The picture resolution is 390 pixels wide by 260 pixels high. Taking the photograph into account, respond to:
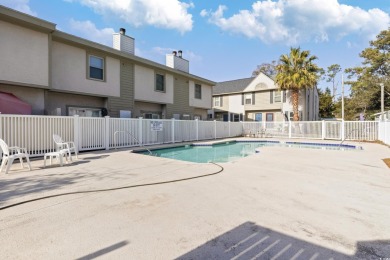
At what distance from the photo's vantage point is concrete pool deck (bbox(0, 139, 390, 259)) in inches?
94.2

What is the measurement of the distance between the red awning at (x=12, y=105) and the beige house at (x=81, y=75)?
550mm

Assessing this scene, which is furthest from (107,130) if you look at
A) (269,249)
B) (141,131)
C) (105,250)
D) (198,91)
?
(198,91)

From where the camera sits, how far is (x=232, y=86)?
96.5 feet

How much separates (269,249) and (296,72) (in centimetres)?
2215

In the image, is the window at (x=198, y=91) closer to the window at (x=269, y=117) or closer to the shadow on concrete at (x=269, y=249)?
the window at (x=269, y=117)

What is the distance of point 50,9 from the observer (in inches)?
453

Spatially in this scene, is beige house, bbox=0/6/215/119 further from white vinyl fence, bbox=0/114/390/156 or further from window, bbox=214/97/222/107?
window, bbox=214/97/222/107

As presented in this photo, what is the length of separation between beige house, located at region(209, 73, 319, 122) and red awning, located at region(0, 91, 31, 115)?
71.5ft

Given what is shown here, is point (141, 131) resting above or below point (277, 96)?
below

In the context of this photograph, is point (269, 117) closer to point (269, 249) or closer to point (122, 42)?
point (122, 42)

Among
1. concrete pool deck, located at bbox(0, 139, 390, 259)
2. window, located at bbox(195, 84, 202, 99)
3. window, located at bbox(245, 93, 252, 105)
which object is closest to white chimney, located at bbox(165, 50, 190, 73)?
window, located at bbox(195, 84, 202, 99)

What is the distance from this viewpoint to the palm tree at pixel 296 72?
21141mm

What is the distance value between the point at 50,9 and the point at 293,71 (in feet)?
64.8

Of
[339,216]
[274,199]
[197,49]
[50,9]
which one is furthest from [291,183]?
[197,49]
